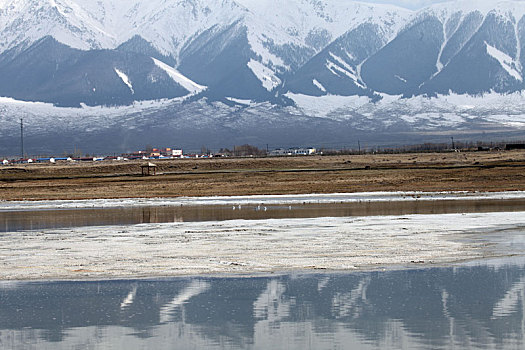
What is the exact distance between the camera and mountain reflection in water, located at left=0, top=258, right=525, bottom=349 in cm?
1706

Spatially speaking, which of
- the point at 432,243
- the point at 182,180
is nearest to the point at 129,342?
the point at 432,243

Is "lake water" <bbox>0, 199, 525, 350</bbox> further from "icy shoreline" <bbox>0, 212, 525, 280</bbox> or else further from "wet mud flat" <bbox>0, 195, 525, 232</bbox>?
"wet mud flat" <bbox>0, 195, 525, 232</bbox>

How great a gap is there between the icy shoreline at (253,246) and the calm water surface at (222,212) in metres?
3.33

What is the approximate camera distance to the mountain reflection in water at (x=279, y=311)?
17062 millimetres

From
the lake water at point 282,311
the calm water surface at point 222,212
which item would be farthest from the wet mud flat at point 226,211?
the lake water at point 282,311

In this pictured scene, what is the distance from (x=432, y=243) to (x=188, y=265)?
26.4 feet

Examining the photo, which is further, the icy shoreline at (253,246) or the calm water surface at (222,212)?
the calm water surface at (222,212)

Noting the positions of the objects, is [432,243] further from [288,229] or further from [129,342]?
[129,342]

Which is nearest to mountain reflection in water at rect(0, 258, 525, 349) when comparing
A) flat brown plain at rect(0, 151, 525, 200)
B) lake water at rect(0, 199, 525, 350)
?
lake water at rect(0, 199, 525, 350)

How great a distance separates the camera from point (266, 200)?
191 ft

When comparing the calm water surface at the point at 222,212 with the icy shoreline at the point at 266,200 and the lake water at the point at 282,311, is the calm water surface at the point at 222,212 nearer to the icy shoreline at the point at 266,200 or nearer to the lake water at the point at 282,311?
the icy shoreline at the point at 266,200

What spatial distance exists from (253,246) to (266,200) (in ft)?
93.6

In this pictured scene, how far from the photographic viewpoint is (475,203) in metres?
49.8

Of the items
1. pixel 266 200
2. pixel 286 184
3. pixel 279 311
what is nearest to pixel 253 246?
pixel 279 311
